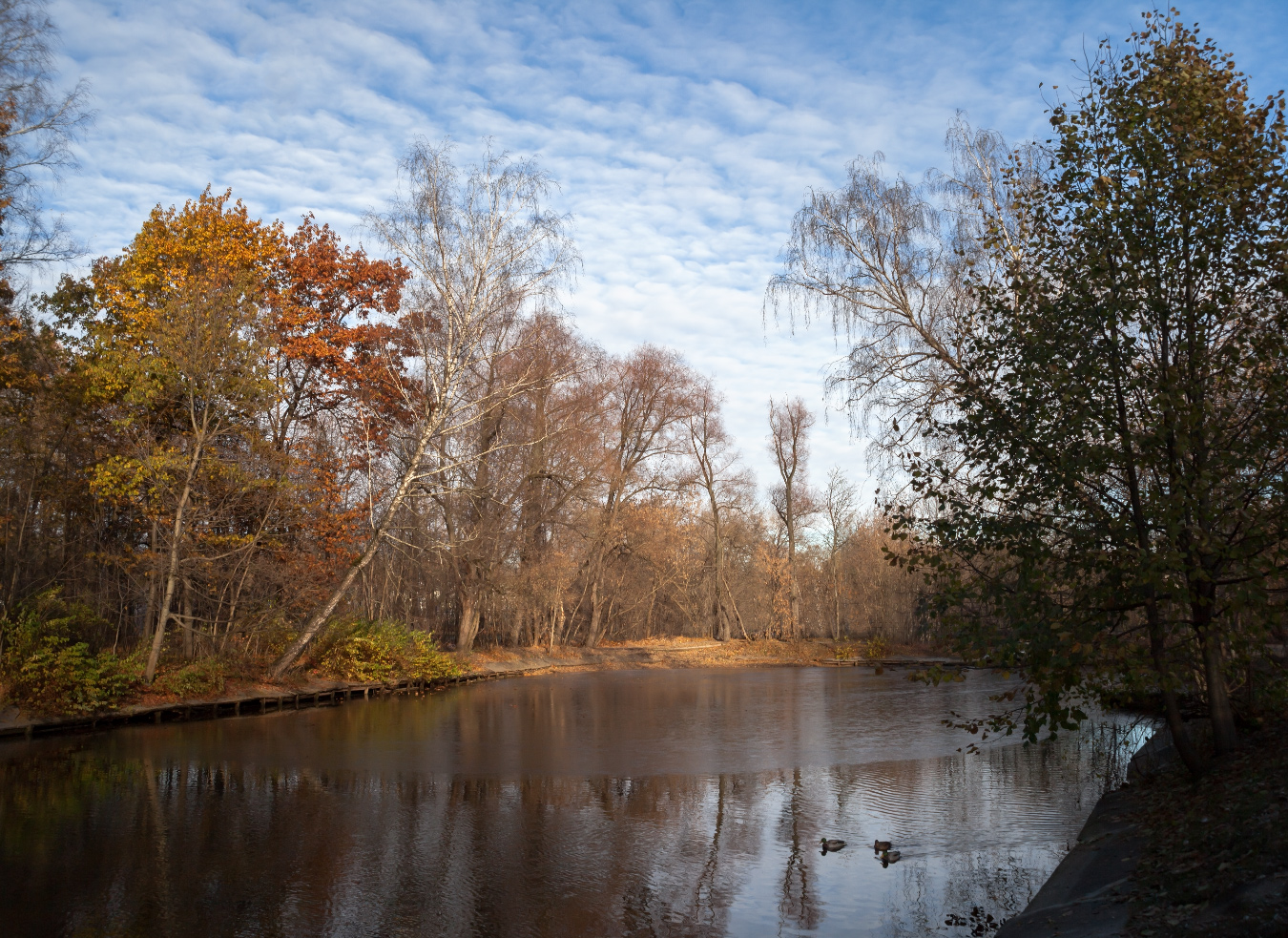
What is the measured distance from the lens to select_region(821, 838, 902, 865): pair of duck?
306 inches

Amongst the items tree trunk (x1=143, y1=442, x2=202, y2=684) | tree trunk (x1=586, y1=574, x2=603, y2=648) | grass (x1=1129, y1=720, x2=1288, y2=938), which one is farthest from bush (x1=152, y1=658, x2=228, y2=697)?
tree trunk (x1=586, y1=574, x2=603, y2=648)

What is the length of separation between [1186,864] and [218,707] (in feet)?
60.5

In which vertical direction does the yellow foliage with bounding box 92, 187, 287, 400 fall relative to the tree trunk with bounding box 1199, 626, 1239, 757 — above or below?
above

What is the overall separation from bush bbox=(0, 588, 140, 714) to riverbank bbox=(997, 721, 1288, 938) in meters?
15.8

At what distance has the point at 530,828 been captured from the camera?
893 cm

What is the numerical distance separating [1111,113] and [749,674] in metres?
26.5

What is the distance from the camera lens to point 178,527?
18.4m

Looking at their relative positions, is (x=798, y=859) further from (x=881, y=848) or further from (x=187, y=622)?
(x=187, y=622)

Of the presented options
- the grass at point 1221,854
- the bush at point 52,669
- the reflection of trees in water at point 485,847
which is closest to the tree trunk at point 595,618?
the bush at point 52,669

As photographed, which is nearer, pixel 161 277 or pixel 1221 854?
pixel 1221 854

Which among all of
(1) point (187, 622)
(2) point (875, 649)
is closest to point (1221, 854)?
(1) point (187, 622)

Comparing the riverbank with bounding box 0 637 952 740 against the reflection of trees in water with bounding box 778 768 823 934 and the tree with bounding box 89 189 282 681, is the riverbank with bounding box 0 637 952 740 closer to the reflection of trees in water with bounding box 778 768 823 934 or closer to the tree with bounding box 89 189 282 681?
the tree with bounding box 89 189 282 681

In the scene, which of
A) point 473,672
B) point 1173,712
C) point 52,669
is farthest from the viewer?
point 473,672

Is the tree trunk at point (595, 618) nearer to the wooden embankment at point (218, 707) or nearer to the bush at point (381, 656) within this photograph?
the bush at point (381, 656)
